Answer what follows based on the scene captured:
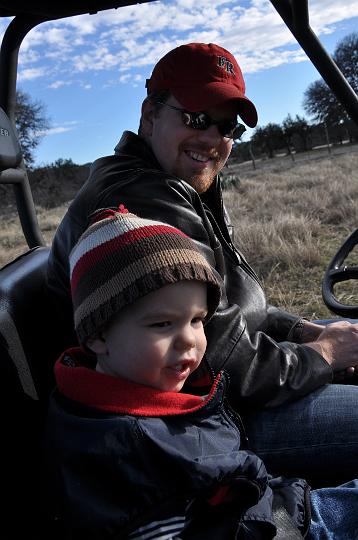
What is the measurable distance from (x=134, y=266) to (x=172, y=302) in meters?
0.11

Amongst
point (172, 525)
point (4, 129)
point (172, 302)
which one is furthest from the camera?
point (4, 129)

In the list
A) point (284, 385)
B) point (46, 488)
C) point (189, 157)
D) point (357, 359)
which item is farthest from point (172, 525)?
point (189, 157)

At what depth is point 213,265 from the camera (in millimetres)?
1747

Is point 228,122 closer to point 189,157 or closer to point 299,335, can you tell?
point 189,157

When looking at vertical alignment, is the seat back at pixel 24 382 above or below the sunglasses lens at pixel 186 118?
below

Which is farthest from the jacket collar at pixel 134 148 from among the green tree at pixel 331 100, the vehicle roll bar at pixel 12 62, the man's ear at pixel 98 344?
the green tree at pixel 331 100

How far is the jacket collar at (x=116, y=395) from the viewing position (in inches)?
48.2

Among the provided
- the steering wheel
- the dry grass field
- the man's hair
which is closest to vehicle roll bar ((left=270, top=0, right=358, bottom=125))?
the man's hair

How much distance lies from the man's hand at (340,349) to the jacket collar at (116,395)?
68 centimetres

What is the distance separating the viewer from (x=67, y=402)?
1265 millimetres

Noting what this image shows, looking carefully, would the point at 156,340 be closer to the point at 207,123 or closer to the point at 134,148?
the point at 134,148

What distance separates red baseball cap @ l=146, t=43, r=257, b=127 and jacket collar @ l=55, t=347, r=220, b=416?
972 mm

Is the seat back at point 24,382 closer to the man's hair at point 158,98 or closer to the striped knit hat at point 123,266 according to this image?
the striped knit hat at point 123,266

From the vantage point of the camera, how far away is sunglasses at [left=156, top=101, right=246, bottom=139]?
6.21 feet
